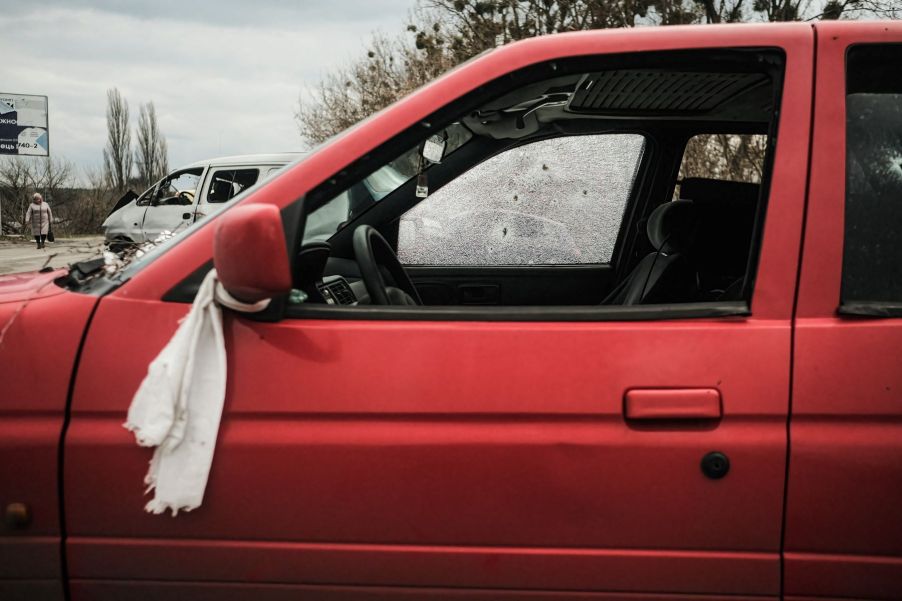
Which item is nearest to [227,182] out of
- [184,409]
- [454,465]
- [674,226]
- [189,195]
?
[189,195]

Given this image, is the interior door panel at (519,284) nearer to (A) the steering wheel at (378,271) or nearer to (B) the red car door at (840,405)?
(A) the steering wheel at (378,271)

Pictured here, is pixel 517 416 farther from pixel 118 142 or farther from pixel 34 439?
pixel 118 142

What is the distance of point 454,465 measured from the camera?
1.46m

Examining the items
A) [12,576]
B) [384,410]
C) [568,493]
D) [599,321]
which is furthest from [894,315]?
[12,576]

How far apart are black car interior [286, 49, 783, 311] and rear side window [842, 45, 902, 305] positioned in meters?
0.31

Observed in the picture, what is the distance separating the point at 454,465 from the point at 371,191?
1.90 metres

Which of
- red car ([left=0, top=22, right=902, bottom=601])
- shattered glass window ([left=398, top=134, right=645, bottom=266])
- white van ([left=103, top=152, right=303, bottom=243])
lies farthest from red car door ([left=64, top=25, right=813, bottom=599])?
white van ([left=103, top=152, right=303, bottom=243])

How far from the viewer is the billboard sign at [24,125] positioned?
27.5 meters

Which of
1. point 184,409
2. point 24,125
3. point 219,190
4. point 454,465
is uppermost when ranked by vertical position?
point 24,125

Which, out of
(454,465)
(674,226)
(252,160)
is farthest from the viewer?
(252,160)

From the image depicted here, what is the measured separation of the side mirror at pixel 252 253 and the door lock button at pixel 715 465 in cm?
90

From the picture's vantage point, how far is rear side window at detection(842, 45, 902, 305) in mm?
1510

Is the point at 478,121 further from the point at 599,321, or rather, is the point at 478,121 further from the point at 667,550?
the point at 667,550

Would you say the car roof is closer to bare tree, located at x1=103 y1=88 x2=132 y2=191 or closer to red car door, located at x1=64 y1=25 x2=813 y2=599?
red car door, located at x1=64 y1=25 x2=813 y2=599
